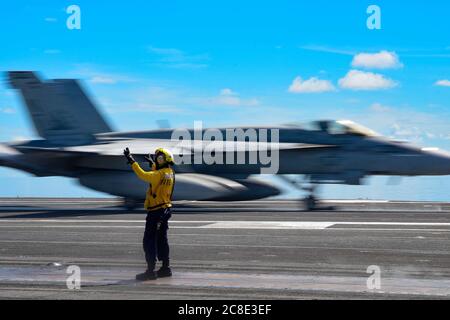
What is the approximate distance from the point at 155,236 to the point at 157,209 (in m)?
0.47

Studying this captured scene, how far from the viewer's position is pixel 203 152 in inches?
1107

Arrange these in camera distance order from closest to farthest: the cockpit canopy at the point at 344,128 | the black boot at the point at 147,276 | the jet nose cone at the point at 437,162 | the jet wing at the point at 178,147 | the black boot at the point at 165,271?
the black boot at the point at 147,276
the black boot at the point at 165,271
the jet nose cone at the point at 437,162
the cockpit canopy at the point at 344,128
the jet wing at the point at 178,147

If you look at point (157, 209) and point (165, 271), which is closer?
point (157, 209)

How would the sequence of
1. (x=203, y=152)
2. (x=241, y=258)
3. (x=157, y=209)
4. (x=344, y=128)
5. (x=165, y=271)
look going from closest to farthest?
1. (x=157, y=209)
2. (x=165, y=271)
3. (x=241, y=258)
4. (x=344, y=128)
5. (x=203, y=152)

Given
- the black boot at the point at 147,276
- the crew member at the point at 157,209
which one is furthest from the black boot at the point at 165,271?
the black boot at the point at 147,276

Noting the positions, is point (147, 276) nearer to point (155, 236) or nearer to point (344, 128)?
point (155, 236)

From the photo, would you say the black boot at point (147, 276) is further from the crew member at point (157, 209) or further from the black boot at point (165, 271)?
the black boot at point (165, 271)

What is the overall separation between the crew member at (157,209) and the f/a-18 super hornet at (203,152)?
50.7 ft

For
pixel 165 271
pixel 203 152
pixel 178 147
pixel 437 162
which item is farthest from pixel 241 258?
pixel 178 147

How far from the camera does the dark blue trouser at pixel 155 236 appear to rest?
1071 cm

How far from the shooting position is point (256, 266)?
12.0 meters
